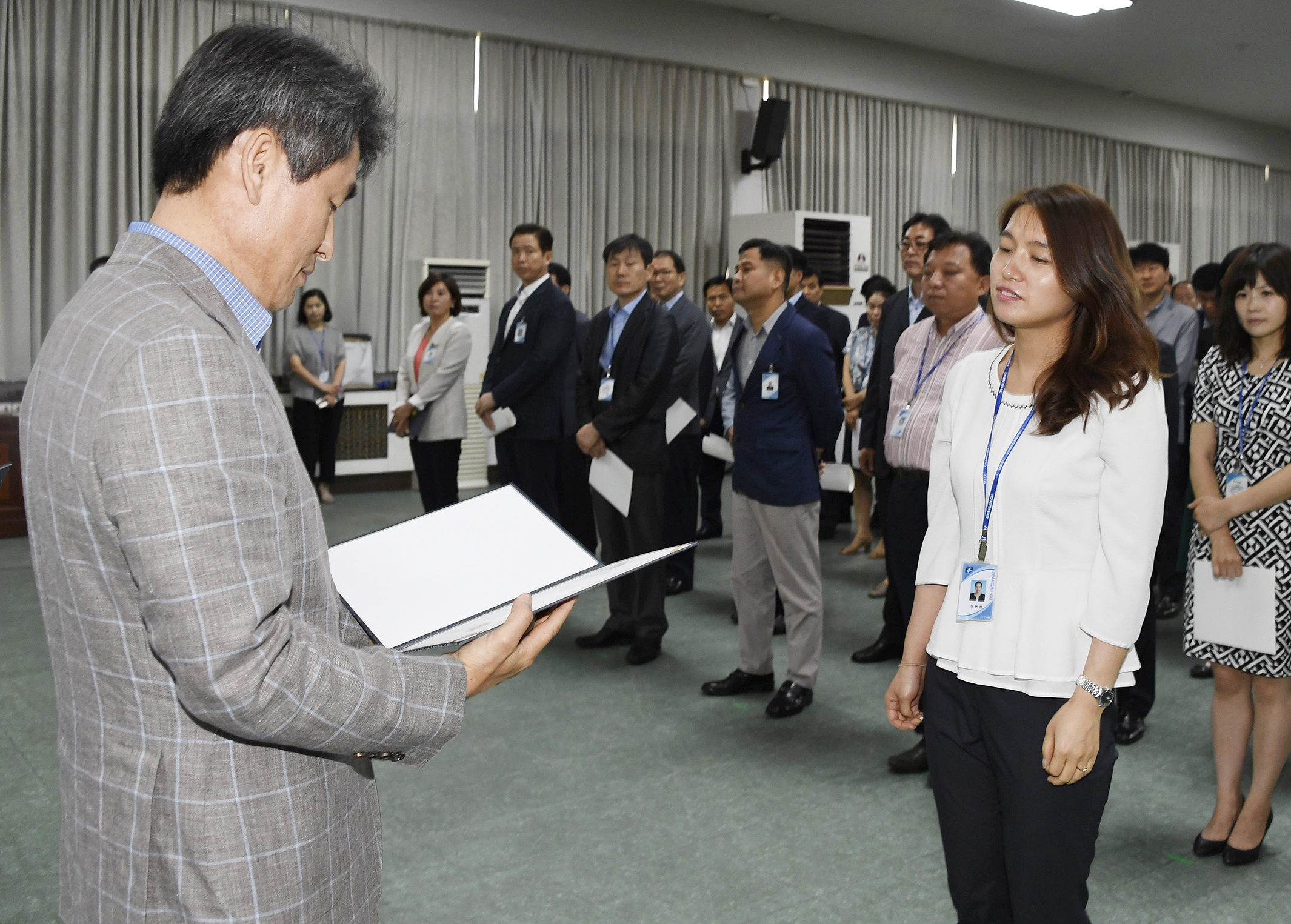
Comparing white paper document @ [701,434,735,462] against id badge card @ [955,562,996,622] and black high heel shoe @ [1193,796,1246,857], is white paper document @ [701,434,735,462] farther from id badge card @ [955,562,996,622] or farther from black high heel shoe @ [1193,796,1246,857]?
id badge card @ [955,562,996,622]

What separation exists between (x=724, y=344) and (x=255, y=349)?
567cm

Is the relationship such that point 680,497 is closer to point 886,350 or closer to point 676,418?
point 676,418

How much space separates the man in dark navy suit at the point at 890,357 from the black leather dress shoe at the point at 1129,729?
832mm

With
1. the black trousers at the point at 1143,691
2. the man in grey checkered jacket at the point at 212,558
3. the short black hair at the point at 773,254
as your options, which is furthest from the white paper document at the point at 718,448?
the man in grey checkered jacket at the point at 212,558

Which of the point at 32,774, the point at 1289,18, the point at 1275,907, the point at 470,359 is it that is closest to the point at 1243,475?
the point at 1275,907

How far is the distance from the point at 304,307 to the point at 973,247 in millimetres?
5850

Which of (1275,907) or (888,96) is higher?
(888,96)

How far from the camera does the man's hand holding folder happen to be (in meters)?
1.04

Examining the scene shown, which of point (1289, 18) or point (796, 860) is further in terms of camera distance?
point (1289, 18)

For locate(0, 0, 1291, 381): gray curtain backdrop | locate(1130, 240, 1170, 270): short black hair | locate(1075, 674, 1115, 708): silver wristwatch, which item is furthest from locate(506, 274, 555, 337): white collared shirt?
locate(1075, 674, 1115, 708): silver wristwatch

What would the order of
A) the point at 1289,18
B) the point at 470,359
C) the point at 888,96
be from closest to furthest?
the point at 470,359, the point at 1289,18, the point at 888,96

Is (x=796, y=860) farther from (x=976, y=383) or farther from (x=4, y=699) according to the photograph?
(x=4, y=699)

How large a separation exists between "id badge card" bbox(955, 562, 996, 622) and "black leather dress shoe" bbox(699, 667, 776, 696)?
2188 mm

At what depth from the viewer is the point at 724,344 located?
6551 mm
